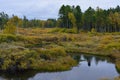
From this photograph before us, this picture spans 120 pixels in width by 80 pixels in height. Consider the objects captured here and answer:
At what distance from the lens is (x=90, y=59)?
7925cm

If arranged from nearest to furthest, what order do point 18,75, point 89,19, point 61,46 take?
point 18,75, point 61,46, point 89,19

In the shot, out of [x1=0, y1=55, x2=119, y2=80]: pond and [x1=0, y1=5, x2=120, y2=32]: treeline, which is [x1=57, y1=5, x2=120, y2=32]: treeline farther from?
[x1=0, y1=55, x2=119, y2=80]: pond

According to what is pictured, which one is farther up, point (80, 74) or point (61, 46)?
point (61, 46)

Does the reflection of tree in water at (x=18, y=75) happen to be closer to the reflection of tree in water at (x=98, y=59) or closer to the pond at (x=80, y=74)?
the pond at (x=80, y=74)

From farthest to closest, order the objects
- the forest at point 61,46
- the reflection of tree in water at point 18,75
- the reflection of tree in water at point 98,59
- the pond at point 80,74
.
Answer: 1. the reflection of tree in water at point 98,59
2. the forest at point 61,46
3. the pond at point 80,74
4. the reflection of tree in water at point 18,75

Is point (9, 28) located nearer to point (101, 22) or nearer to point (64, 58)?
point (64, 58)

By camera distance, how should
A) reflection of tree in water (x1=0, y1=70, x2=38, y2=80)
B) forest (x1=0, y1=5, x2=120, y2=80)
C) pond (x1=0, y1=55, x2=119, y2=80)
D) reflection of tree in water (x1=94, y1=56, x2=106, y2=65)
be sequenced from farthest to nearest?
reflection of tree in water (x1=94, y1=56, x2=106, y2=65) < forest (x1=0, y1=5, x2=120, y2=80) < pond (x1=0, y1=55, x2=119, y2=80) < reflection of tree in water (x1=0, y1=70, x2=38, y2=80)

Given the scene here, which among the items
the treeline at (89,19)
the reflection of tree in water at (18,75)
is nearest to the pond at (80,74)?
the reflection of tree in water at (18,75)


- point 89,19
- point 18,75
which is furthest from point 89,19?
point 18,75

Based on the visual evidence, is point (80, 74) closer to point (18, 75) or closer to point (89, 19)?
point (18, 75)

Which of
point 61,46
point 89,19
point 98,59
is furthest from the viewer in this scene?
point 89,19

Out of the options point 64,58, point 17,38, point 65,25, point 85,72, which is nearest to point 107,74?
point 85,72

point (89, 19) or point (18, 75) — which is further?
point (89, 19)

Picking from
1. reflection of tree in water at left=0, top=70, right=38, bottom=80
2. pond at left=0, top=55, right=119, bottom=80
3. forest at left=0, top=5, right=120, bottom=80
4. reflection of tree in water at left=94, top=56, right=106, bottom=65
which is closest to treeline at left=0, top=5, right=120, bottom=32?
forest at left=0, top=5, right=120, bottom=80
